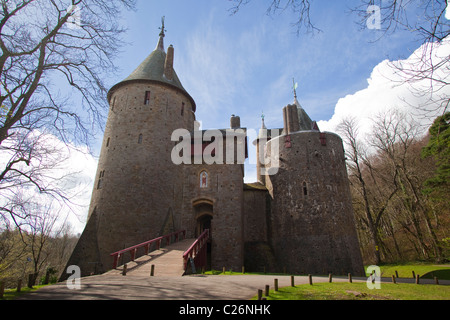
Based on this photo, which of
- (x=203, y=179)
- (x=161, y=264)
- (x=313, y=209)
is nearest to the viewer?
(x=161, y=264)

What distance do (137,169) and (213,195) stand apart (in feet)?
19.7

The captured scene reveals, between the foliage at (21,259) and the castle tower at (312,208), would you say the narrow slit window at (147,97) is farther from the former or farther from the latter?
the foliage at (21,259)

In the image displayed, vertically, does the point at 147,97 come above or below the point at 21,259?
above

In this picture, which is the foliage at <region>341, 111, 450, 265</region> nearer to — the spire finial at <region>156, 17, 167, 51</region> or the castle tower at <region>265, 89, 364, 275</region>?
the castle tower at <region>265, 89, 364, 275</region>

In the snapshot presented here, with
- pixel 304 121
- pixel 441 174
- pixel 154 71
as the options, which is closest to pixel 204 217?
pixel 154 71

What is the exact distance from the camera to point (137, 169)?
61.7ft

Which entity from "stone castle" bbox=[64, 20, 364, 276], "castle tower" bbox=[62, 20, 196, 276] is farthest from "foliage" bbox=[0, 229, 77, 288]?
"stone castle" bbox=[64, 20, 364, 276]

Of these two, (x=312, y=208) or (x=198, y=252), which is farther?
(x=312, y=208)

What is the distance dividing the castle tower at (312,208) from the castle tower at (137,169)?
8137 millimetres

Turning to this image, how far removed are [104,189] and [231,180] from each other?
9396mm

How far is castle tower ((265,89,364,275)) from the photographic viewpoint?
58.7ft

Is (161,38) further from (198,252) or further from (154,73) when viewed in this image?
(198,252)
